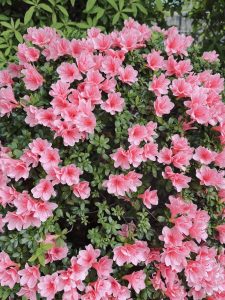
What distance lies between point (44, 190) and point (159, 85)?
73 cm

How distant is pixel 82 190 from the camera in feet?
7.49

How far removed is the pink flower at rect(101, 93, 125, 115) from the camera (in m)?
2.32

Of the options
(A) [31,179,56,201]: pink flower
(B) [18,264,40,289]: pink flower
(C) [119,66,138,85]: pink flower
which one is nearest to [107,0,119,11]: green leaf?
(C) [119,66,138,85]: pink flower

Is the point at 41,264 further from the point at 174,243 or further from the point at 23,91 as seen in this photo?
the point at 23,91

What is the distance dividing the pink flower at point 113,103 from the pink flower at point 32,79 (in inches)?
13.1

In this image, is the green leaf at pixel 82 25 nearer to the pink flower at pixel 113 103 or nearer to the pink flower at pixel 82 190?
the pink flower at pixel 113 103

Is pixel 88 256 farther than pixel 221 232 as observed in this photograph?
No

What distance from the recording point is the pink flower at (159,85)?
2.42m

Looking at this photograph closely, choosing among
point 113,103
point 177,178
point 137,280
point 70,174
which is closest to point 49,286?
point 137,280

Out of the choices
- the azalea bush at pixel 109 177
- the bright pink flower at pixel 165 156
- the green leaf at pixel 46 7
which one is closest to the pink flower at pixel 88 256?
the azalea bush at pixel 109 177

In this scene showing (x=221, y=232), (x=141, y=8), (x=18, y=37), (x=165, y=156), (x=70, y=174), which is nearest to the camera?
(x=70, y=174)

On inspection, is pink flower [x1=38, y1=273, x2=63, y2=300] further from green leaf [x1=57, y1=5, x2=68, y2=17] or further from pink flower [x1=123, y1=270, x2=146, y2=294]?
green leaf [x1=57, y1=5, x2=68, y2=17]

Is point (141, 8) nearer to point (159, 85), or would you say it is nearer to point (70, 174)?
point (159, 85)

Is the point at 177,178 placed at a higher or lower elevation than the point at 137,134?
lower
